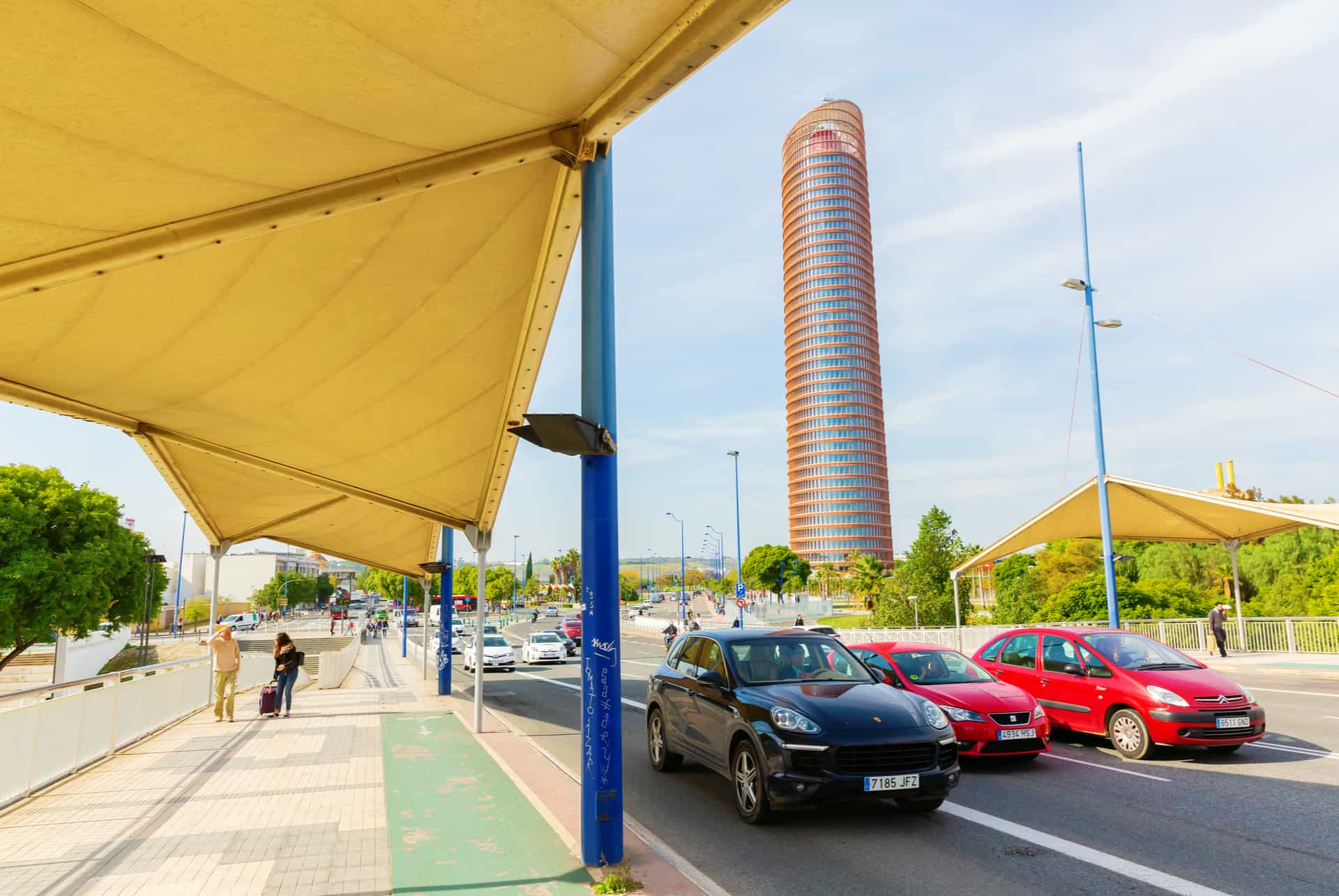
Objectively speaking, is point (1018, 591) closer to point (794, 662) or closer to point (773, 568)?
point (794, 662)

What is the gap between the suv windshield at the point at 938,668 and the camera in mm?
10133

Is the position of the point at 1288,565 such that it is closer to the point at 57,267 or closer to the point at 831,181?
the point at 57,267

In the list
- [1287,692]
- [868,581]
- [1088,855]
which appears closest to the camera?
[1088,855]

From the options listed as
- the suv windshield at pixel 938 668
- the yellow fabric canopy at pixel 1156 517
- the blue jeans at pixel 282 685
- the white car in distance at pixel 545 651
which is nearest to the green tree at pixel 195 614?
the white car in distance at pixel 545 651

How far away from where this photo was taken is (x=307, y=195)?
5285 millimetres

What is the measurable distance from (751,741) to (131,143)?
6.25 m

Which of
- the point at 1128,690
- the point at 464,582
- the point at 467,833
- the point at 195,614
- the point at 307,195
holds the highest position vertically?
the point at 307,195

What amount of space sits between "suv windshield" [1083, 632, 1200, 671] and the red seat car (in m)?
0.01

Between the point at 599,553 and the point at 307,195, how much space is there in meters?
3.12

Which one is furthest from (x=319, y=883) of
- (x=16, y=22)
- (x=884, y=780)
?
(x=16, y=22)

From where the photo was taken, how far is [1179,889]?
5289 mm

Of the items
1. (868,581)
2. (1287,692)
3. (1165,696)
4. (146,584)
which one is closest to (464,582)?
(868,581)

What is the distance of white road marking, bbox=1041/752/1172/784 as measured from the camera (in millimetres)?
8695

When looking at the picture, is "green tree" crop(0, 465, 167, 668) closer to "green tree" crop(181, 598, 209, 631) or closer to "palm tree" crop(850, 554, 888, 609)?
"palm tree" crop(850, 554, 888, 609)
